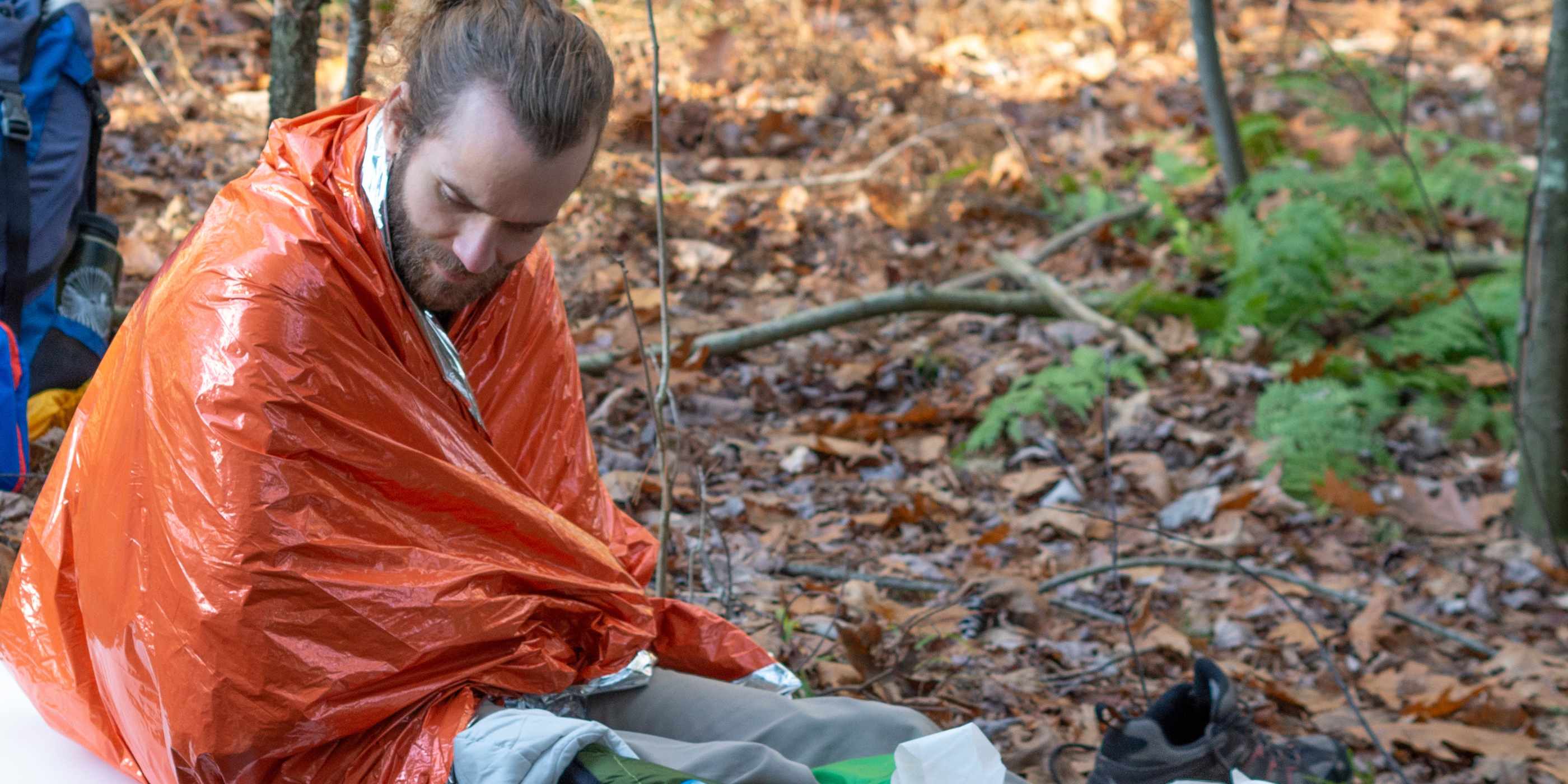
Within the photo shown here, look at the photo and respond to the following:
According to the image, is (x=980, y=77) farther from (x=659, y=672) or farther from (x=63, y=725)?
(x=63, y=725)

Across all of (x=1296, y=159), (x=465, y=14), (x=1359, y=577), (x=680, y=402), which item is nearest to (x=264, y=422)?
(x=465, y=14)

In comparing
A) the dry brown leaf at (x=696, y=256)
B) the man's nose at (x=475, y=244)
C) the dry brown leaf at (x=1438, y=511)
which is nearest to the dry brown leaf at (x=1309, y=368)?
the dry brown leaf at (x=1438, y=511)

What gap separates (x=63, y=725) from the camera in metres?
2.12

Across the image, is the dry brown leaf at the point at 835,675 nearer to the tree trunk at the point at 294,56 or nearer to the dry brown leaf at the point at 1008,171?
the tree trunk at the point at 294,56

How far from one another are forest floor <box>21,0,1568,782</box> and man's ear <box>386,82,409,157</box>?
12.4 inches

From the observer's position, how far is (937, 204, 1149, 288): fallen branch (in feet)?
18.9

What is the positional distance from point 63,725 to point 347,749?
599 mm

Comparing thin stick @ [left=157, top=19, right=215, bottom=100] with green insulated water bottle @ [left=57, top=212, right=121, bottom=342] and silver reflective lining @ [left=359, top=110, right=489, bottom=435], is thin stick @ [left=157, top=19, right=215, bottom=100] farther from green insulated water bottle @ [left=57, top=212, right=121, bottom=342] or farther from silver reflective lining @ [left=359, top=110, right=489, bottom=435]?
silver reflective lining @ [left=359, top=110, right=489, bottom=435]

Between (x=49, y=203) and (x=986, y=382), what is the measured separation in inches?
131

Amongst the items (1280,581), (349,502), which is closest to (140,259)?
(349,502)

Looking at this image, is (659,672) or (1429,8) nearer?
(659,672)

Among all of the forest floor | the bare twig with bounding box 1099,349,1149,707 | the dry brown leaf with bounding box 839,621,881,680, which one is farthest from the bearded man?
the bare twig with bounding box 1099,349,1149,707

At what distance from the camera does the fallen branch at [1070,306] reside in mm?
5203

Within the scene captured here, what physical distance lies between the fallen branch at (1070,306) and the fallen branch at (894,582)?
6.26 feet
